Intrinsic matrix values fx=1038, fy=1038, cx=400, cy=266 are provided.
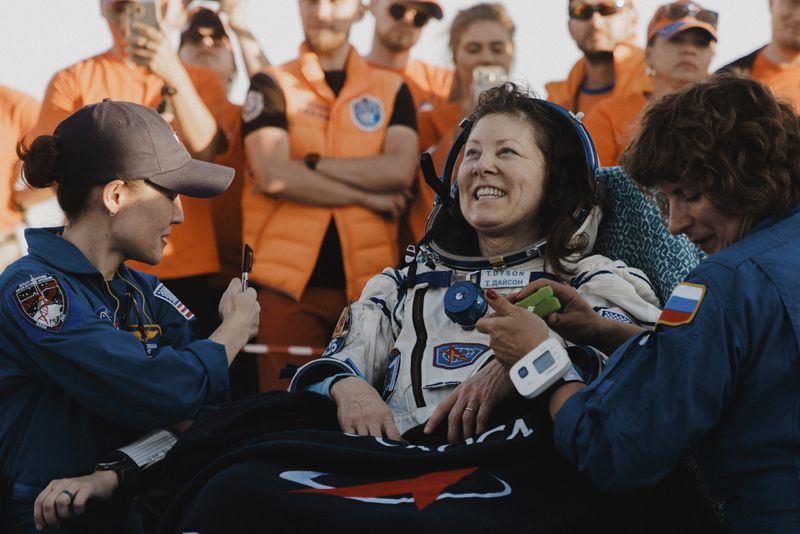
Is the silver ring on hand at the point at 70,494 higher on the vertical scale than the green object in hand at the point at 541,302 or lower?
lower

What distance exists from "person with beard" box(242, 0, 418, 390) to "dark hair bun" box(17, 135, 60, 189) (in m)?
1.88

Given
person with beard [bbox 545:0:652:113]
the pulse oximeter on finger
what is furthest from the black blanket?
person with beard [bbox 545:0:652:113]

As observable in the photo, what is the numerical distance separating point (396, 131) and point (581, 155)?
1.77 metres

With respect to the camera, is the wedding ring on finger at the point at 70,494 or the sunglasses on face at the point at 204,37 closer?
the wedding ring on finger at the point at 70,494

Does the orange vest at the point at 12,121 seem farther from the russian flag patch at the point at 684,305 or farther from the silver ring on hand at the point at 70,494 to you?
the russian flag patch at the point at 684,305

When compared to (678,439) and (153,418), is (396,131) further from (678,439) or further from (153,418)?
(678,439)

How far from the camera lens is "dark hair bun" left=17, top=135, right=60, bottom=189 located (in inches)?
115

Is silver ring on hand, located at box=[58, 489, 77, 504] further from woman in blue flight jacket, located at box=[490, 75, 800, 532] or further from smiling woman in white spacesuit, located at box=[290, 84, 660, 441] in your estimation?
woman in blue flight jacket, located at box=[490, 75, 800, 532]

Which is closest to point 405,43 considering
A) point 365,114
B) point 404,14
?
point 404,14

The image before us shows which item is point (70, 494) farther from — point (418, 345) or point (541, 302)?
point (541, 302)

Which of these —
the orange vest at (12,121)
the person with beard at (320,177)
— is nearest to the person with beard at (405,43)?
the person with beard at (320,177)

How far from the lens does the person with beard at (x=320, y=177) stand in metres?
4.77

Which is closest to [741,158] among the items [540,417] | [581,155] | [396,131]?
[540,417]

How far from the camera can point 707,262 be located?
2.19 meters
